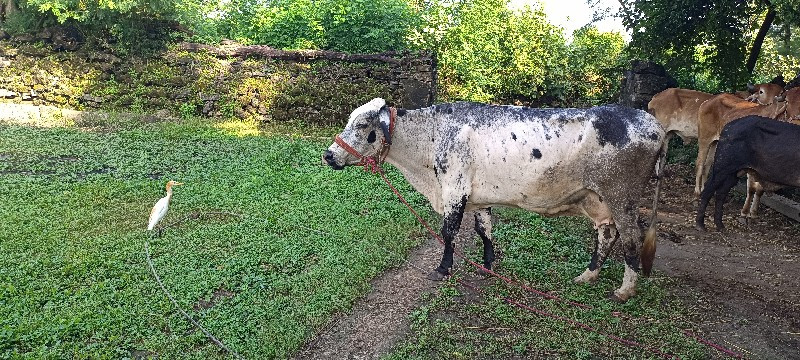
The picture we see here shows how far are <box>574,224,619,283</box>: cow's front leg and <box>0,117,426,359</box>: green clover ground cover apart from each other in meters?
1.80

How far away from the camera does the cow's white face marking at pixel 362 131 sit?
510 centimetres

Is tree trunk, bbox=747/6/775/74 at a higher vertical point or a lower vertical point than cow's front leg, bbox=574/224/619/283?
higher

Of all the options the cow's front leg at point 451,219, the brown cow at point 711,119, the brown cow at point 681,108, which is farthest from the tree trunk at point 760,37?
the cow's front leg at point 451,219

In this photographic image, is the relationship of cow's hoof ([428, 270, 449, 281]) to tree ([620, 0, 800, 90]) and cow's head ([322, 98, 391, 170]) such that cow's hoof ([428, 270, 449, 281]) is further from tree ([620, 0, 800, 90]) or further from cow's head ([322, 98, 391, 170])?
tree ([620, 0, 800, 90])

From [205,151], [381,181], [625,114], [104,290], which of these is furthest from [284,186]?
[625,114]

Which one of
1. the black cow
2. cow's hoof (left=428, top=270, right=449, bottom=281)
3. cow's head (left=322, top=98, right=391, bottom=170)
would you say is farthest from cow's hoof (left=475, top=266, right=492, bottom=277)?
the black cow

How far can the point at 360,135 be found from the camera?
16.8ft

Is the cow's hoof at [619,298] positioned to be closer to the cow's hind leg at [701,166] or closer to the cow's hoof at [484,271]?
the cow's hoof at [484,271]

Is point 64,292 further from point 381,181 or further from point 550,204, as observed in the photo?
point 381,181

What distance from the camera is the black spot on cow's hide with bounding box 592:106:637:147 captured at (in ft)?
15.6

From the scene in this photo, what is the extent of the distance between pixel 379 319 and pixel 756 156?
5.13m

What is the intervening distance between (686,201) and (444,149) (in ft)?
18.8

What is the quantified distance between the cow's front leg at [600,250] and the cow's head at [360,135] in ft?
6.68

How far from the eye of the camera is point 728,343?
14.8 feet
